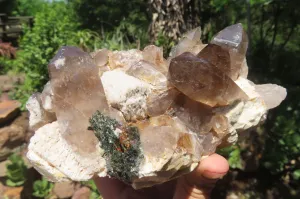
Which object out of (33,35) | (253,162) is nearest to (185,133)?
(253,162)

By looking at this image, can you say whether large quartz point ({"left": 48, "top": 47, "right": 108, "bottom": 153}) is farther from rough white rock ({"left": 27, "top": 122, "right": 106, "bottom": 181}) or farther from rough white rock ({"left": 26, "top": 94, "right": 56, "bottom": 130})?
rough white rock ({"left": 26, "top": 94, "right": 56, "bottom": 130})

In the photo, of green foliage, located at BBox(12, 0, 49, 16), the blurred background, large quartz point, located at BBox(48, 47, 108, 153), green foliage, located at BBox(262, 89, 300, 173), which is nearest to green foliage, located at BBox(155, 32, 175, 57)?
the blurred background

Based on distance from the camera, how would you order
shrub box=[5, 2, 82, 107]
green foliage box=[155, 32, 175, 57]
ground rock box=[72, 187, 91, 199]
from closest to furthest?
green foliage box=[155, 32, 175, 57], ground rock box=[72, 187, 91, 199], shrub box=[5, 2, 82, 107]

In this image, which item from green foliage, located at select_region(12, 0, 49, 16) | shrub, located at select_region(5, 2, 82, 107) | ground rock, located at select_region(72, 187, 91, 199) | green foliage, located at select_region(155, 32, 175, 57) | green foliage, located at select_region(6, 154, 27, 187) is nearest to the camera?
green foliage, located at select_region(155, 32, 175, 57)

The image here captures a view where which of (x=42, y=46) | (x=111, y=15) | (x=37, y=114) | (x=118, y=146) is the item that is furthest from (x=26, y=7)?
(x=118, y=146)

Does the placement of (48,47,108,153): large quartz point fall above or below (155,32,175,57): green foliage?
above

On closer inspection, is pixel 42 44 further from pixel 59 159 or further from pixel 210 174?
pixel 210 174

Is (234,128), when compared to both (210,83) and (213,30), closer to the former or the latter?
(210,83)

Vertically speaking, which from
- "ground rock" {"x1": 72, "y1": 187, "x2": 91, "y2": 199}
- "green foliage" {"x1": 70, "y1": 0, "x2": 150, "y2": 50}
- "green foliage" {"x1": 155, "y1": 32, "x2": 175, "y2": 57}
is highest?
"green foliage" {"x1": 155, "y1": 32, "x2": 175, "y2": 57}
